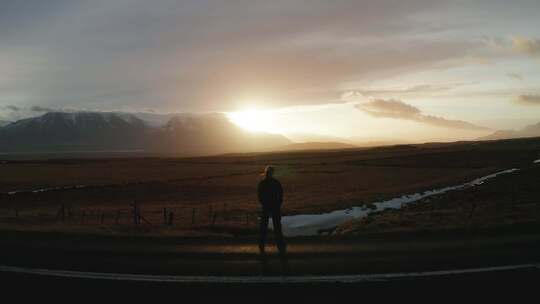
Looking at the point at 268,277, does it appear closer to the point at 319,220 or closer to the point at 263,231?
the point at 263,231

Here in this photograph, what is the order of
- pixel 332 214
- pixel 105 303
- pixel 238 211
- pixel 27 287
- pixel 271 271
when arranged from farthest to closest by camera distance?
1. pixel 238 211
2. pixel 332 214
3. pixel 271 271
4. pixel 27 287
5. pixel 105 303

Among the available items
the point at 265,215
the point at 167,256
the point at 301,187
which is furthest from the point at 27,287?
the point at 301,187

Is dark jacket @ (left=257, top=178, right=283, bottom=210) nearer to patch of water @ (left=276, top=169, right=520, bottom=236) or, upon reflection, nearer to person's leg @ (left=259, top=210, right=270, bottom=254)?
person's leg @ (left=259, top=210, right=270, bottom=254)

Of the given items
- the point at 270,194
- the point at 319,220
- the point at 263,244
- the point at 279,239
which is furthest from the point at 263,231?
the point at 319,220

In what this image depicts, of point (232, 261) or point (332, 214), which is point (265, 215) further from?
point (332, 214)

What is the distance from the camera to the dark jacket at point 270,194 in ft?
40.1

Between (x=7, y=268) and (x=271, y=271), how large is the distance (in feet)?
19.0

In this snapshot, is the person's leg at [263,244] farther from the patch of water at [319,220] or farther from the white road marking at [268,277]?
the patch of water at [319,220]

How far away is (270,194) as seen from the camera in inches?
481

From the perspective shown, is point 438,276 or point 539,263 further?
point 539,263

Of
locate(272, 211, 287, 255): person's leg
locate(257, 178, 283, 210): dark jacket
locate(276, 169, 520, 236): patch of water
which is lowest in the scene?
locate(276, 169, 520, 236): patch of water

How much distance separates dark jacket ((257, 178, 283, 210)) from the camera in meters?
12.2

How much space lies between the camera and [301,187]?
66375 millimetres

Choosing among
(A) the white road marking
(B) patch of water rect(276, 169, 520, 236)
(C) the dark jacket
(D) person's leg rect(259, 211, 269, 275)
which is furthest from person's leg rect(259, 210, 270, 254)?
(B) patch of water rect(276, 169, 520, 236)
